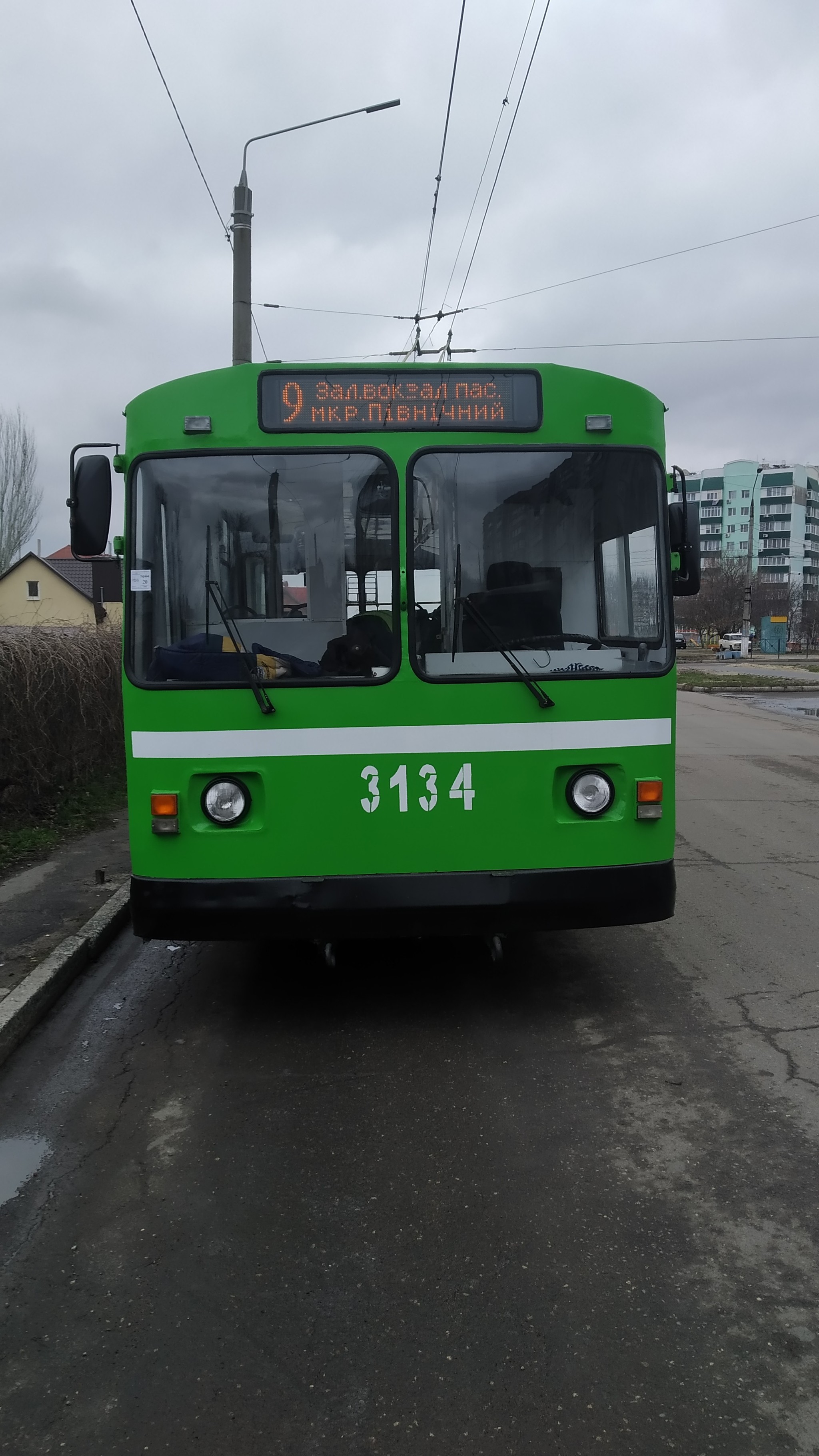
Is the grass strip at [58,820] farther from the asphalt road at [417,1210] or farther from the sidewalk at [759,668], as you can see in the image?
the sidewalk at [759,668]

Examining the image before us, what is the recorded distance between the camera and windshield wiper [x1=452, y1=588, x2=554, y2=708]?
462 centimetres

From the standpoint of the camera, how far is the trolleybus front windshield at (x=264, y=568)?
4578mm

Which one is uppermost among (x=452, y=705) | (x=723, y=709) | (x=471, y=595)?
(x=471, y=595)

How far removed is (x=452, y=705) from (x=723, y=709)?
77.3 ft

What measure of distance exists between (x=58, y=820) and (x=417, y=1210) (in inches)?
296

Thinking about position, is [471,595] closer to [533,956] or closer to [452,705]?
→ [452,705]

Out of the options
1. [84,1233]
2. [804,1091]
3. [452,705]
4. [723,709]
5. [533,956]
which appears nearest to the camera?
[84,1233]

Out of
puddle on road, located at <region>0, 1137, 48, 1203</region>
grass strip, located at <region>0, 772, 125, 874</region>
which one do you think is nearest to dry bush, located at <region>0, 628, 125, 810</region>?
grass strip, located at <region>0, 772, 125, 874</region>

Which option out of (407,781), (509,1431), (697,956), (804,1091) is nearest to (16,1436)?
(509,1431)

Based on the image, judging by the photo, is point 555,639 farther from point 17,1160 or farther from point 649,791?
point 17,1160

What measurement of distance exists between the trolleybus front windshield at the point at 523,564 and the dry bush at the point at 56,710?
19.4ft

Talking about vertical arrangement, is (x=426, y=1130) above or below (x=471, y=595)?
below

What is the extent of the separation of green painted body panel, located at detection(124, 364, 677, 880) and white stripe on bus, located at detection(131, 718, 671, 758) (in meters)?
0.02

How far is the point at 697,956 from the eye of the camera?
612 cm
